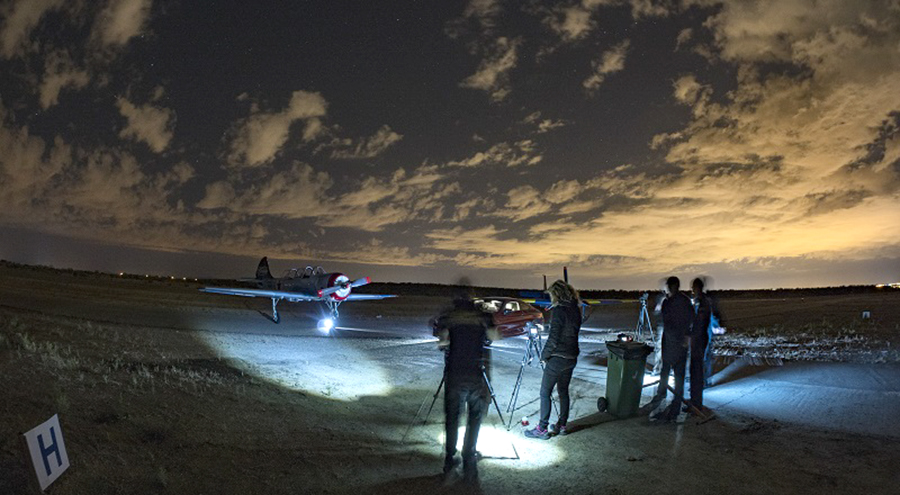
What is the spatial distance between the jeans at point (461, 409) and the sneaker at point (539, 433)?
180 cm

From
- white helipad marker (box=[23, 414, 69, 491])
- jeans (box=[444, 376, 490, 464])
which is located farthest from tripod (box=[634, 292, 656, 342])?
white helipad marker (box=[23, 414, 69, 491])

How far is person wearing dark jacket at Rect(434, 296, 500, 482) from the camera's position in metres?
6.28

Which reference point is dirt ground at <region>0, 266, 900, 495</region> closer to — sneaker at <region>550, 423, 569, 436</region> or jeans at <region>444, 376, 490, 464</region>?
sneaker at <region>550, 423, 569, 436</region>

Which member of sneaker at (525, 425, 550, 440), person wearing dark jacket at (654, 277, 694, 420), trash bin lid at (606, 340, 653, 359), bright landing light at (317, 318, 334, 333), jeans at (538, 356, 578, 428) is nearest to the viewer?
jeans at (538, 356, 578, 428)

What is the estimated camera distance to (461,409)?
644 cm

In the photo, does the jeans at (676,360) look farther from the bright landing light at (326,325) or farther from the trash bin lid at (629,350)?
the bright landing light at (326,325)

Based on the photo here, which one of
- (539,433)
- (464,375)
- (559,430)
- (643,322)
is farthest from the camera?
(643,322)

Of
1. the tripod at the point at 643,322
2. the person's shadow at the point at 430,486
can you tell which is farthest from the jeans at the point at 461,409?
the tripod at the point at 643,322

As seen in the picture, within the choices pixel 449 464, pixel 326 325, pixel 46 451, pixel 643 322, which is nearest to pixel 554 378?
pixel 449 464

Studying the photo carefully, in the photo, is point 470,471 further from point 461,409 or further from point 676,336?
point 676,336

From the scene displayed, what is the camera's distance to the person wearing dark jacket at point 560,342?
7.54 metres

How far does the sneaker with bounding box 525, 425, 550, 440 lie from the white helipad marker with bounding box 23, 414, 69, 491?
550cm

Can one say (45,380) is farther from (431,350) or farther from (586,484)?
(431,350)

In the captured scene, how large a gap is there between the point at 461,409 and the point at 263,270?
3848 centimetres
